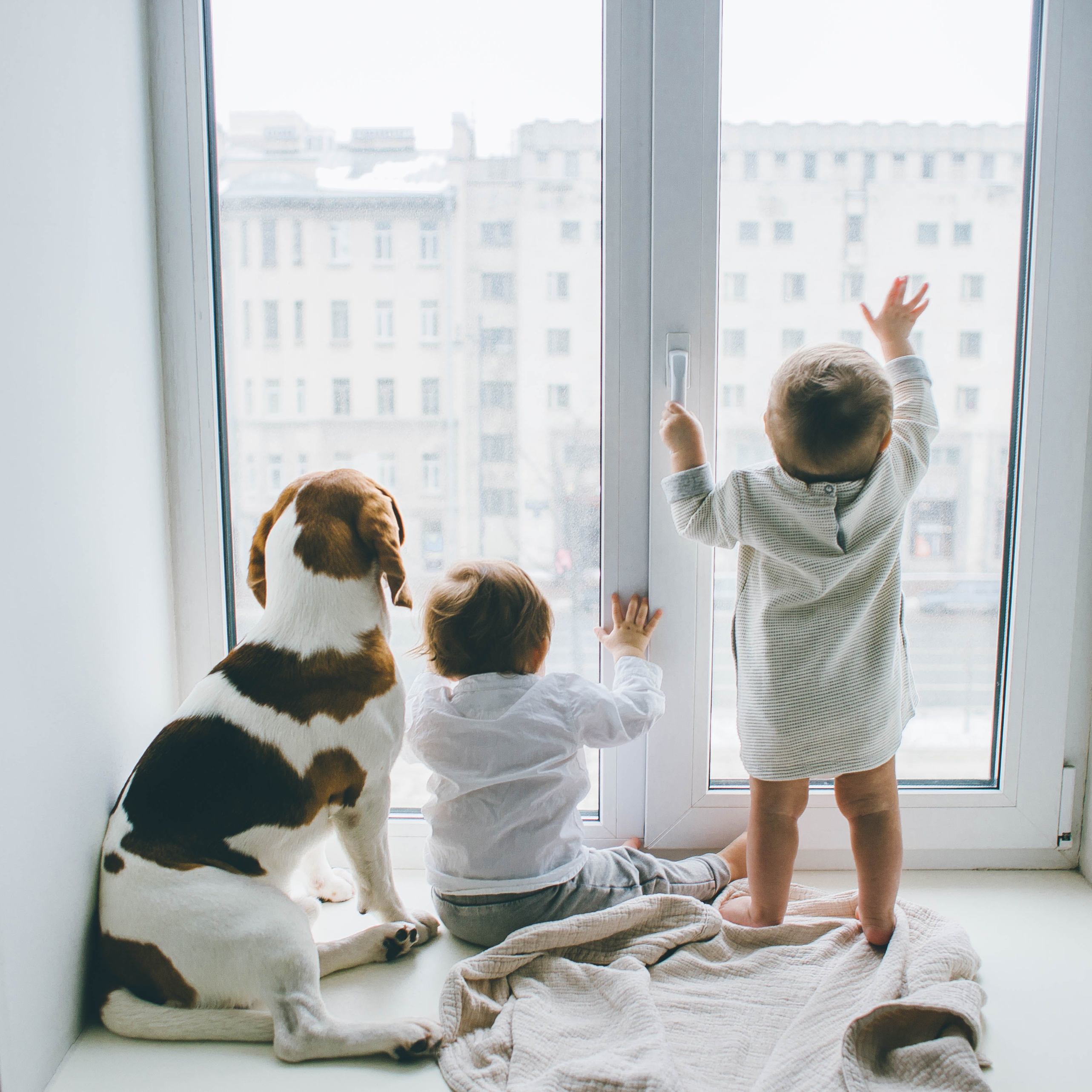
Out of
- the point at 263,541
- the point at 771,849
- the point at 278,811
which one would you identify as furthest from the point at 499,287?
the point at 771,849

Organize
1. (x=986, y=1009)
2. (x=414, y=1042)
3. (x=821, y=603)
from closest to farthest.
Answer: (x=414, y=1042) → (x=986, y=1009) → (x=821, y=603)

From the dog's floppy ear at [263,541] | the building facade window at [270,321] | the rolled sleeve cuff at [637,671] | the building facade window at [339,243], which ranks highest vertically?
the building facade window at [339,243]

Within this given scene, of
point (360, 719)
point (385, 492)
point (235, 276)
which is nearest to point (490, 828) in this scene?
point (360, 719)

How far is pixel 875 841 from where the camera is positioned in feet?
3.46

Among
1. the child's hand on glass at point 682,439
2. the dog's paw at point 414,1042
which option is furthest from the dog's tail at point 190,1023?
the child's hand on glass at point 682,439

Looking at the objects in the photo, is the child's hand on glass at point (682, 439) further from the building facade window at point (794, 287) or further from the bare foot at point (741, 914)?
the bare foot at point (741, 914)

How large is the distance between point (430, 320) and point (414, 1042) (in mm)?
962

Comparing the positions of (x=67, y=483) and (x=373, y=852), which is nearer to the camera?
(x=67, y=483)

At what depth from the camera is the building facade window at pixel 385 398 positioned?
4.03ft

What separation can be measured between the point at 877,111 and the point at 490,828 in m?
1.19

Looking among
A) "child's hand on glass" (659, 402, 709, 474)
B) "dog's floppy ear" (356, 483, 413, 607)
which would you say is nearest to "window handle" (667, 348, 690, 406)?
"child's hand on glass" (659, 402, 709, 474)

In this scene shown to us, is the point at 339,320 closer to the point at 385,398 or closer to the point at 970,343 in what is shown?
the point at 385,398

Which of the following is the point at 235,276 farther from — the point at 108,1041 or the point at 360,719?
the point at 108,1041

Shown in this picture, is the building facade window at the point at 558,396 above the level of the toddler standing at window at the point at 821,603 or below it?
above
